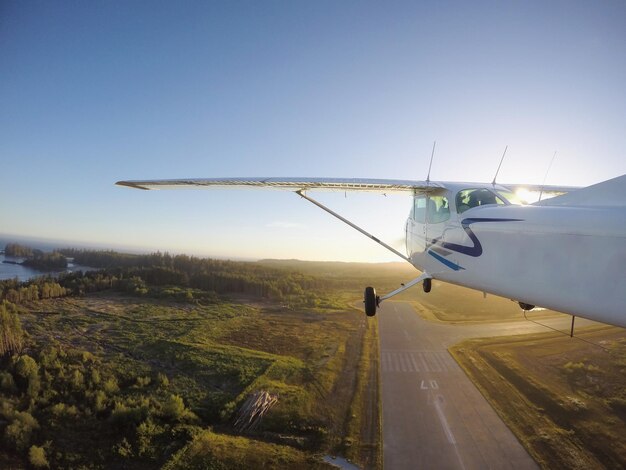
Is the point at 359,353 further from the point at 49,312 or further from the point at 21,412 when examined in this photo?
the point at 49,312

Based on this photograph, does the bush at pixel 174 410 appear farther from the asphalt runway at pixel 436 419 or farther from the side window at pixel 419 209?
the side window at pixel 419 209

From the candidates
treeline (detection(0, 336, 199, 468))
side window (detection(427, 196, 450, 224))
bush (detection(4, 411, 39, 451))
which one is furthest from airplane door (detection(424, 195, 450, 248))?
bush (detection(4, 411, 39, 451))

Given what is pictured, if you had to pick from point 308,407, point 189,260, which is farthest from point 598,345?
point 189,260

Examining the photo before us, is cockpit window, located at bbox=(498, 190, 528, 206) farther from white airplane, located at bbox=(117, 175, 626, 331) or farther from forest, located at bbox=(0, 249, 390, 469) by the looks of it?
forest, located at bbox=(0, 249, 390, 469)

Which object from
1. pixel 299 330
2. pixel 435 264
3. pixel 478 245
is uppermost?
pixel 478 245

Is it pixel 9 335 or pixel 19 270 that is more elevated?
pixel 9 335

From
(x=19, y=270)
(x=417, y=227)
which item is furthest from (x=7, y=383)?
(x=19, y=270)

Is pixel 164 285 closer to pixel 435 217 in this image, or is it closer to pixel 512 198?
pixel 435 217
